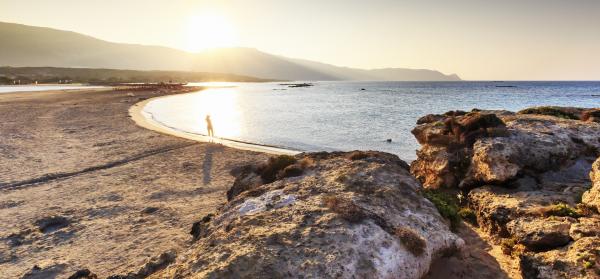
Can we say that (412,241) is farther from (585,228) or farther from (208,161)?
(208,161)

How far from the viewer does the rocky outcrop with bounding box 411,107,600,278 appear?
27.6 ft

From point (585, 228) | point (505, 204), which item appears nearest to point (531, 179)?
point (505, 204)

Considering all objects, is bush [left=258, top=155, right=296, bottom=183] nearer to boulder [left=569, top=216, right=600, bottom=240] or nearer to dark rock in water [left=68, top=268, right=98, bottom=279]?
dark rock in water [left=68, top=268, right=98, bottom=279]

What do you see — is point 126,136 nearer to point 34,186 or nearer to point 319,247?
point 34,186

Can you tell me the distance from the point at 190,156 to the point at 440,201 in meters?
16.6

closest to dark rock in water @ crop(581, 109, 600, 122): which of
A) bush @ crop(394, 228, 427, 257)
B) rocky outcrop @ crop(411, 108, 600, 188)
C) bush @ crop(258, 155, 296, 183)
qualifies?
rocky outcrop @ crop(411, 108, 600, 188)

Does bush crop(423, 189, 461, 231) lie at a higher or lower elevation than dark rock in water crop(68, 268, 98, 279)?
higher

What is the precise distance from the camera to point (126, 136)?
30609 mm


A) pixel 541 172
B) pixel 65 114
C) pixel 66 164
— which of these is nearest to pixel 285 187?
pixel 541 172

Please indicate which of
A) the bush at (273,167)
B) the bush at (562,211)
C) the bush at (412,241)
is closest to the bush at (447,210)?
the bush at (562,211)

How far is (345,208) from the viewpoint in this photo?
340 inches

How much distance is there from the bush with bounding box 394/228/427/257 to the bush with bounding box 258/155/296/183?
538 cm

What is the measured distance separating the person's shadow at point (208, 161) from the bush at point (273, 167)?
6.10 m

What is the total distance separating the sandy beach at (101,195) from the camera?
1114 cm
